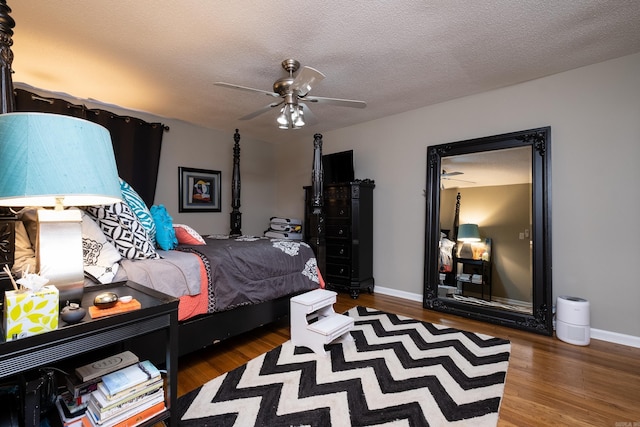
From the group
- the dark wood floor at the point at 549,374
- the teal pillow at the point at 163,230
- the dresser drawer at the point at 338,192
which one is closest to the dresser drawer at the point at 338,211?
the dresser drawer at the point at 338,192

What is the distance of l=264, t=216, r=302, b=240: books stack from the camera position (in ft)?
14.7

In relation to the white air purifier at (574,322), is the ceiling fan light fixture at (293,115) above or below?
above

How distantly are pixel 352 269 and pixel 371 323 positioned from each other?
3.15ft

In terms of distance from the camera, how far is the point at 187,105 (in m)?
3.35

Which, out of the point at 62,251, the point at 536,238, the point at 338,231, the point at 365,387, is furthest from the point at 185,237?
the point at 536,238

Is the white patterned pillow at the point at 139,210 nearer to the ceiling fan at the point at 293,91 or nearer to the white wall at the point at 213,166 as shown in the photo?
the ceiling fan at the point at 293,91

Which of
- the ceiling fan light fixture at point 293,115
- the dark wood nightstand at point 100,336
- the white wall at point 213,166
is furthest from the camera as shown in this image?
the white wall at point 213,166

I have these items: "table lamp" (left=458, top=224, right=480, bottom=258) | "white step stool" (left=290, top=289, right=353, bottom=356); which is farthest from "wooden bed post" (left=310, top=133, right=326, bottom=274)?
"table lamp" (left=458, top=224, right=480, bottom=258)

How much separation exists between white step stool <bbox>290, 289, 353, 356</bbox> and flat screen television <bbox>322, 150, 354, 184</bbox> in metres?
1.96

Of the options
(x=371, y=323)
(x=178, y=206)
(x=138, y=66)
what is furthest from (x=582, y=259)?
(x=178, y=206)

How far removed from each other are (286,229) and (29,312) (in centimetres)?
362

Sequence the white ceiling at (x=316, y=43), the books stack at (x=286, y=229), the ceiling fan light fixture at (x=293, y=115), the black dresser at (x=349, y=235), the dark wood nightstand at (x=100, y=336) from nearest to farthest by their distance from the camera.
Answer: the dark wood nightstand at (x=100, y=336) < the white ceiling at (x=316, y=43) < the ceiling fan light fixture at (x=293, y=115) < the black dresser at (x=349, y=235) < the books stack at (x=286, y=229)

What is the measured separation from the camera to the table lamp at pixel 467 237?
300cm

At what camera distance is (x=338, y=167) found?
3945 millimetres
